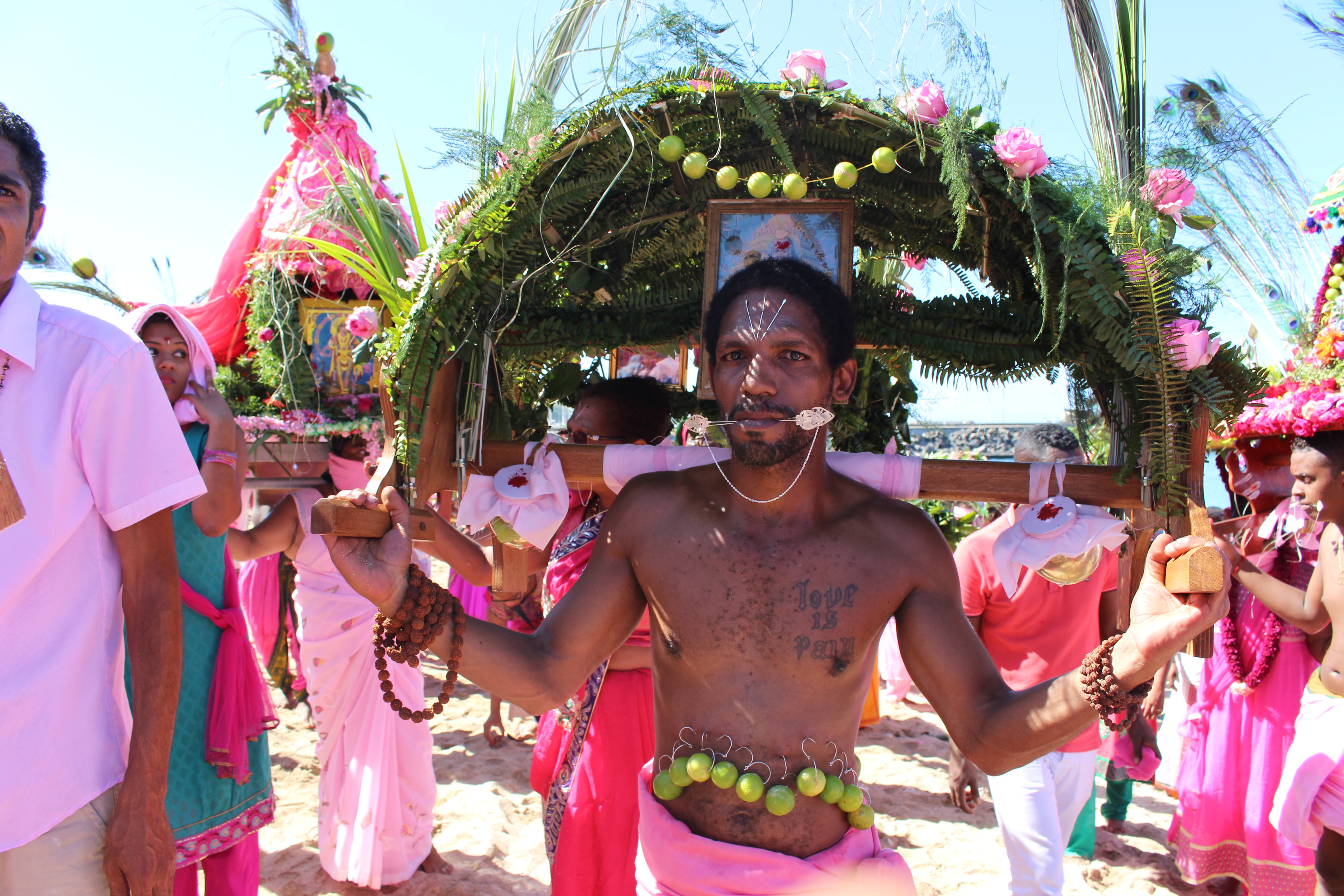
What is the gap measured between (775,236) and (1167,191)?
1.03 meters

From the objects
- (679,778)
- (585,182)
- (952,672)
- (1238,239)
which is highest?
(1238,239)

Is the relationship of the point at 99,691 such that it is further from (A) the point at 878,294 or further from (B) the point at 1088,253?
(B) the point at 1088,253

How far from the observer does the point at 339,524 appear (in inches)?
70.9

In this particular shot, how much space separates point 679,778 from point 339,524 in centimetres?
100

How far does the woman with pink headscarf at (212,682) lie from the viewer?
2.88m

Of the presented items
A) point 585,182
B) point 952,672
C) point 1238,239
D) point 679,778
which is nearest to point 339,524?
point 679,778

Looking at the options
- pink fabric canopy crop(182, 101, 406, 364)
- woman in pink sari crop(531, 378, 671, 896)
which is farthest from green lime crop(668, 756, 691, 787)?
pink fabric canopy crop(182, 101, 406, 364)

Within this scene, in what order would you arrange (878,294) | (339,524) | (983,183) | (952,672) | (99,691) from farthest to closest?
(878,294)
(983,183)
(952,672)
(99,691)
(339,524)

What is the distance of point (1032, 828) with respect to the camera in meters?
3.51

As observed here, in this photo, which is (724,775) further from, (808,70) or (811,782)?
(808,70)

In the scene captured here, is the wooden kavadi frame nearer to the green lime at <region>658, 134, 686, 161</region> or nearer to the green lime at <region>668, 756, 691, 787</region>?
the green lime at <region>658, 134, 686, 161</region>

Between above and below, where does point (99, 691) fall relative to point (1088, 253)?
below

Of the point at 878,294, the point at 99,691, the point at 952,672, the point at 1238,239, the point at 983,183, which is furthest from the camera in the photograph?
the point at 1238,239

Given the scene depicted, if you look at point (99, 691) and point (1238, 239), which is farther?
point (1238, 239)
